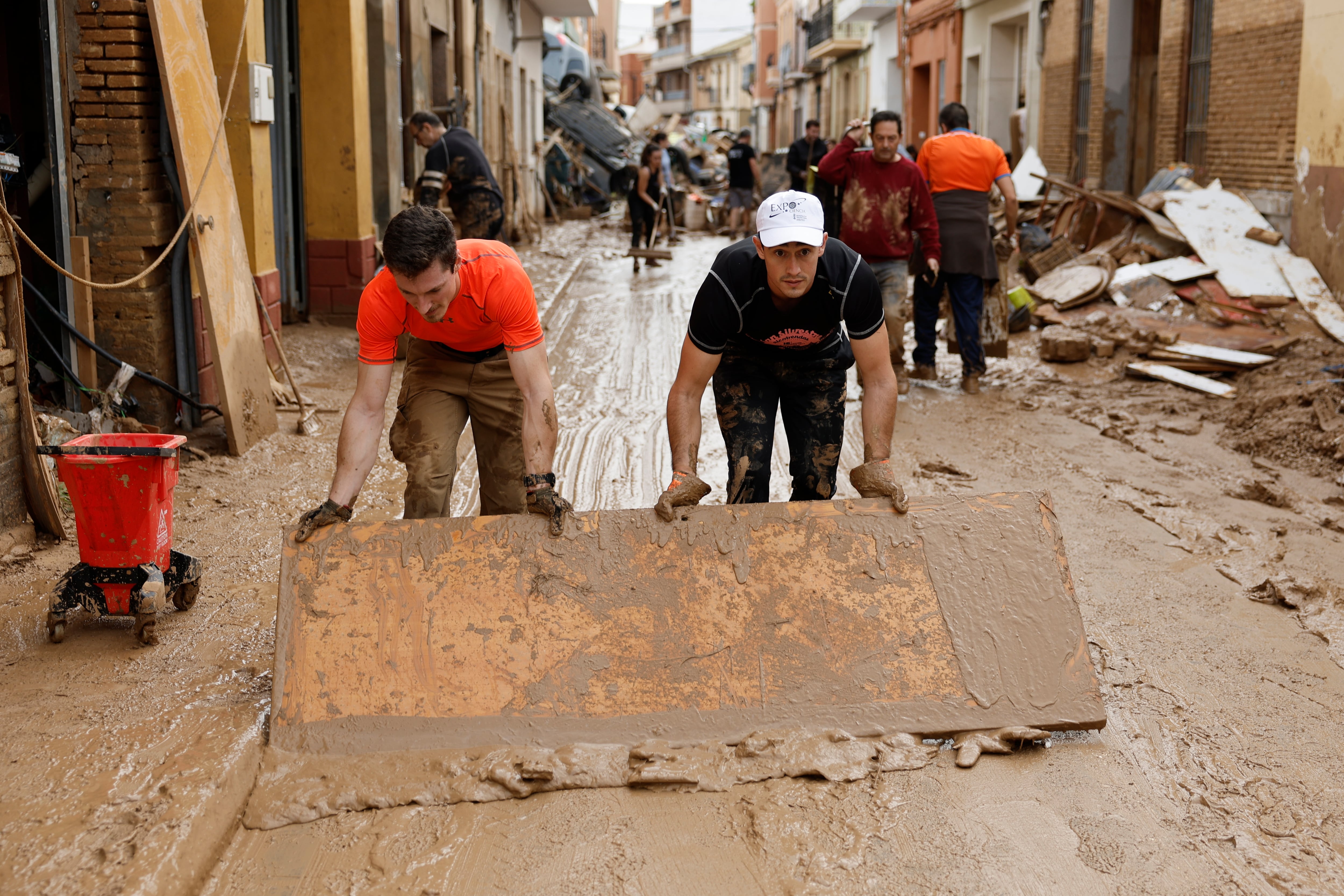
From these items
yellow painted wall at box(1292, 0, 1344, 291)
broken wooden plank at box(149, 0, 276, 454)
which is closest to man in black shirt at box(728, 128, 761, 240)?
yellow painted wall at box(1292, 0, 1344, 291)

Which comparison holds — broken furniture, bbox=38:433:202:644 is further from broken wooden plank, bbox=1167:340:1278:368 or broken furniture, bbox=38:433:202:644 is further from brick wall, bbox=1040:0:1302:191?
brick wall, bbox=1040:0:1302:191

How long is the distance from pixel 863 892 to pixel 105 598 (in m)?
2.60

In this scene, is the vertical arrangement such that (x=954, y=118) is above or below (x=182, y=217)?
above

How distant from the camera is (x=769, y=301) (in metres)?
3.62

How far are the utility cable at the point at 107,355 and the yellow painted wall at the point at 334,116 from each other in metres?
3.52

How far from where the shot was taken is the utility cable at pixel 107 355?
5352mm

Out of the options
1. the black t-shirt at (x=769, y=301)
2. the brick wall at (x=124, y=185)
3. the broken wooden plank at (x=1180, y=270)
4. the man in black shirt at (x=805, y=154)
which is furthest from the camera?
the man in black shirt at (x=805, y=154)

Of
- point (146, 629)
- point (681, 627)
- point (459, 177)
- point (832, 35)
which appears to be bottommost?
point (146, 629)

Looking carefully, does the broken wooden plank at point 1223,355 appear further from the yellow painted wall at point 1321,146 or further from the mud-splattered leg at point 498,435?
the mud-splattered leg at point 498,435

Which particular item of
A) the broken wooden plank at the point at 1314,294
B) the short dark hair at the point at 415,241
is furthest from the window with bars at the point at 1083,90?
the short dark hair at the point at 415,241

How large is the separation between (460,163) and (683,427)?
561 cm

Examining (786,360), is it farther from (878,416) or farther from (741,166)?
(741,166)

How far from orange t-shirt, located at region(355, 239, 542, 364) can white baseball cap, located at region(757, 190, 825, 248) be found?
2.40ft

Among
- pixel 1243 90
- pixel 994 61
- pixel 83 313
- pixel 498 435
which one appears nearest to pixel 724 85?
pixel 994 61
